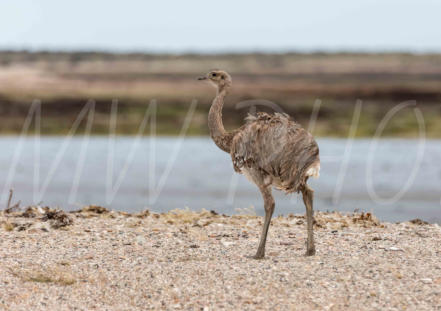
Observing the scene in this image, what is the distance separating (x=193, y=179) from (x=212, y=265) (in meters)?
15.2

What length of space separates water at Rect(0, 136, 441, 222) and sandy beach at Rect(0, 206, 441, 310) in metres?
2.17

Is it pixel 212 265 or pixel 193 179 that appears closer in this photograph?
pixel 212 265

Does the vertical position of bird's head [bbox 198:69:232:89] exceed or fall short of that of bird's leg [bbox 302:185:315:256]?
it exceeds it

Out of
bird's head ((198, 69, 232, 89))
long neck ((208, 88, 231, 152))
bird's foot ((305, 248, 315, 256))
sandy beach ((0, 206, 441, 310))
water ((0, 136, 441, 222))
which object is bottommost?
sandy beach ((0, 206, 441, 310))

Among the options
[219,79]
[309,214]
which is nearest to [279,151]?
[309,214]

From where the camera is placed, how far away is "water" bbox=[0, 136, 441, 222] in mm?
19422

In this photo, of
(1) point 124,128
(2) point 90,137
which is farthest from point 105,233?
(1) point 124,128

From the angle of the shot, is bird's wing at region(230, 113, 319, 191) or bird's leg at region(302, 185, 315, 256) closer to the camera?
bird's wing at region(230, 113, 319, 191)

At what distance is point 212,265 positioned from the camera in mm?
10438

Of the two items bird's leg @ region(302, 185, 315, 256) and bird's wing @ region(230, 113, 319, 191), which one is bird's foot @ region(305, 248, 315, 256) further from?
bird's wing @ region(230, 113, 319, 191)

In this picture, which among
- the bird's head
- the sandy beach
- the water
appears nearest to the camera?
the sandy beach

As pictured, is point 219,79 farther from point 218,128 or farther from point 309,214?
point 309,214

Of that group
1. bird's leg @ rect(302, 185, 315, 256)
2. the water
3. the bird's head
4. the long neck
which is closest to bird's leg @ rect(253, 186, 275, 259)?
bird's leg @ rect(302, 185, 315, 256)

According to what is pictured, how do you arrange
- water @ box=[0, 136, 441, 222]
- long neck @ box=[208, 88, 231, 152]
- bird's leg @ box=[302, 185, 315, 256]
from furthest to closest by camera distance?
water @ box=[0, 136, 441, 222] → long neck @ box=[208, 88, 231, 152] → bird's leg @ box=[302, 185, 315, 256]
